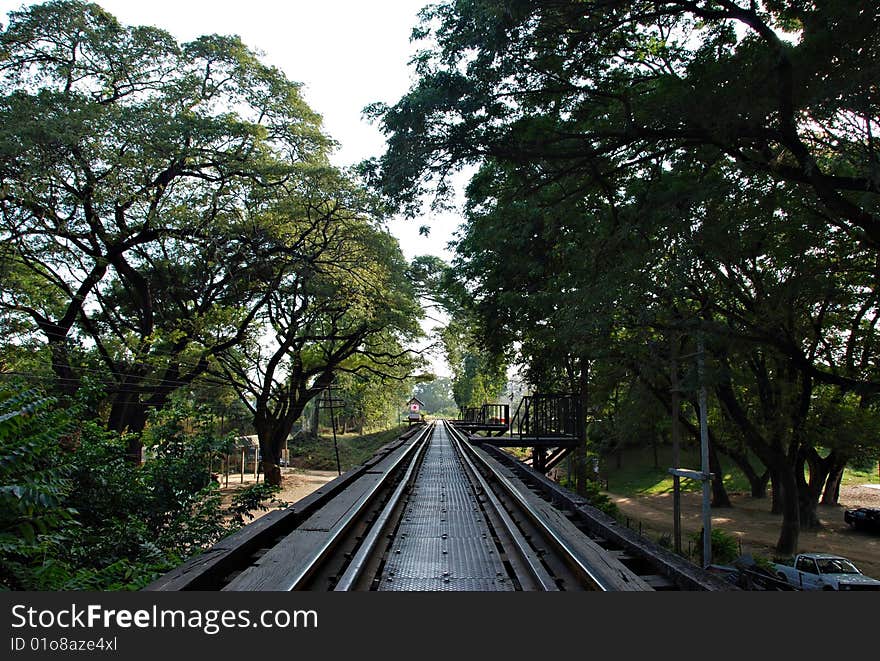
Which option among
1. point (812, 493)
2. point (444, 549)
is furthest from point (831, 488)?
point (444, 549)

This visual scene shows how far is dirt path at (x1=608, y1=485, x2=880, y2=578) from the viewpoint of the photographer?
773 inches

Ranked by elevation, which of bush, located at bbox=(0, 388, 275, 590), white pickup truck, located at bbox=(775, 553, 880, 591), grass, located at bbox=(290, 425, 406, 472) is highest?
bush, located at bbox=(0, 388, 275, 590)

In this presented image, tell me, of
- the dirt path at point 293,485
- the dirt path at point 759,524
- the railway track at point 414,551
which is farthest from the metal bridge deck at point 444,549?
the dirt path at point 293,485

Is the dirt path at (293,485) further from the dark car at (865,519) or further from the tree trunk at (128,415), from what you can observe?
the dark car at (865,519)

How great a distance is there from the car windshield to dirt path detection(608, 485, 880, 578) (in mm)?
4595

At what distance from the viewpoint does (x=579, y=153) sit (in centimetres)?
814

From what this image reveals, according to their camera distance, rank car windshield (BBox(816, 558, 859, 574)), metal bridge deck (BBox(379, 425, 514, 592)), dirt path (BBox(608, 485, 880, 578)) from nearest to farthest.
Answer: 1. metal bridge deck (BBox(379, 425, 514, 592))
2. car windshield (BBox(816, 558, 859, 574))
3. dirt path (BBox(608, 485, 880, 578))

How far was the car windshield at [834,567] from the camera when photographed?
42.6 ft

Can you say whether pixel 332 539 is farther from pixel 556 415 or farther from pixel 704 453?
pixel 556 415

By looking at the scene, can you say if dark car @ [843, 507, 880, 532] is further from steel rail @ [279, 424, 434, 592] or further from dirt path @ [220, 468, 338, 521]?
steel rail @ [279, 424, 434, 592]

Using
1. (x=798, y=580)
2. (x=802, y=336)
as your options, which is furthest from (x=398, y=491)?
(x=802, y=336)

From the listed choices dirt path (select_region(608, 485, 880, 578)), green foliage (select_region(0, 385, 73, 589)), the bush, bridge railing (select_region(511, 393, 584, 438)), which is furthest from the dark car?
green foliage (select_region(0, 385, 73, 589))

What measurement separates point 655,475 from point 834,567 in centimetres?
3066

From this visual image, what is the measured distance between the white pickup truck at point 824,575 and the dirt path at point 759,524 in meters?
4.62
